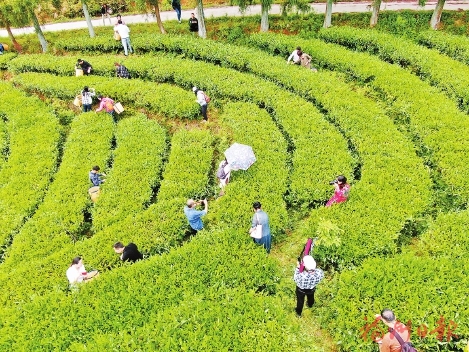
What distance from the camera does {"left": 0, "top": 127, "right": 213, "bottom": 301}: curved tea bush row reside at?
12.3 meters

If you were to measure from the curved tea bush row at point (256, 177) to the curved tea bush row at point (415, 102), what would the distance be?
17.5ft

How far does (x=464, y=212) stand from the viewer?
12.9 m

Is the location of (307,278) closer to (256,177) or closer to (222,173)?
(256,177)

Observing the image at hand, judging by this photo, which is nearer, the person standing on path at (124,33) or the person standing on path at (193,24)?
the person standing on path at (124,33)

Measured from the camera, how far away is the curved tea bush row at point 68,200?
13.9m

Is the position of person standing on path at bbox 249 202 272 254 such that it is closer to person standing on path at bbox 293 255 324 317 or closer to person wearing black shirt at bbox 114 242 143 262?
person standing on path at bbox 293 255 324 317

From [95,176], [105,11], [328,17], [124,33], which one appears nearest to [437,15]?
[328,17]

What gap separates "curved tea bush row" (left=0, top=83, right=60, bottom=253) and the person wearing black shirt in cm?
529

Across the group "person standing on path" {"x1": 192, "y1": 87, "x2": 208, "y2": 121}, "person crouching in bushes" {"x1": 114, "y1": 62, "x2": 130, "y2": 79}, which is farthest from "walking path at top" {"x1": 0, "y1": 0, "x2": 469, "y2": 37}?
"person standing on path" {"x1": 192, "y1": 87, "x2": 208, "y2": 121}

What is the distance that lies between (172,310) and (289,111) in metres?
11.1

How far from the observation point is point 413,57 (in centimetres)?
2161

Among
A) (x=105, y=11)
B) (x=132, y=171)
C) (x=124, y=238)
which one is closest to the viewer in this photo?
(x=124, y=238)

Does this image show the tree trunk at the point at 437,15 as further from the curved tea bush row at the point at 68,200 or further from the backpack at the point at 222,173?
the curved tea bush row at the point at 68,200

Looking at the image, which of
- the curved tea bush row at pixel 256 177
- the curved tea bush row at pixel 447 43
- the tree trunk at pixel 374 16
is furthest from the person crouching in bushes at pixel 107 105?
the curved tea bush row at pixel 447 43
